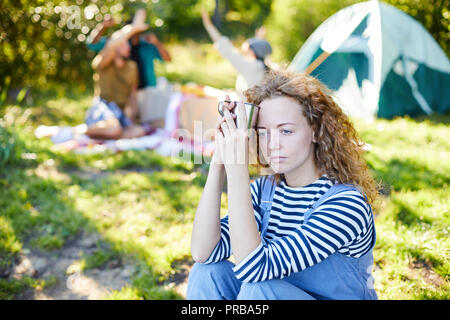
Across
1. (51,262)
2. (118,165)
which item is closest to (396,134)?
(118,165)

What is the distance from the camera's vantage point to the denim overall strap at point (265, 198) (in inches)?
66.7

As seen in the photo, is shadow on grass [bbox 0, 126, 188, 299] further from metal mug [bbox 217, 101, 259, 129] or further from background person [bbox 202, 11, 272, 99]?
background person [bbox 202, 11, 272, 99]

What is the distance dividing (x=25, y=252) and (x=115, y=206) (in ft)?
2.64

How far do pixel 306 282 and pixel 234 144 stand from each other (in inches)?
23.3

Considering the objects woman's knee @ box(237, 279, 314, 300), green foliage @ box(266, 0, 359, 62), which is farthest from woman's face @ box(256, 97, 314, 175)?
green foliage @ box(266, 0, 359, 62)

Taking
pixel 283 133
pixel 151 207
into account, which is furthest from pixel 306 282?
pixel 151 207

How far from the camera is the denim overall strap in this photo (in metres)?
1.70

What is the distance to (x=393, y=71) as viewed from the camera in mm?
5703

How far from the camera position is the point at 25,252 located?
271 centimetres

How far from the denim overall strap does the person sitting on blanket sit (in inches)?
148

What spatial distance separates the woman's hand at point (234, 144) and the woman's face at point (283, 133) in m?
0.14

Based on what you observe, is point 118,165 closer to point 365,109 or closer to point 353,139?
point 353,139

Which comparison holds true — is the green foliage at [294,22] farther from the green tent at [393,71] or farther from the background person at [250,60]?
the background person at [250,60]
